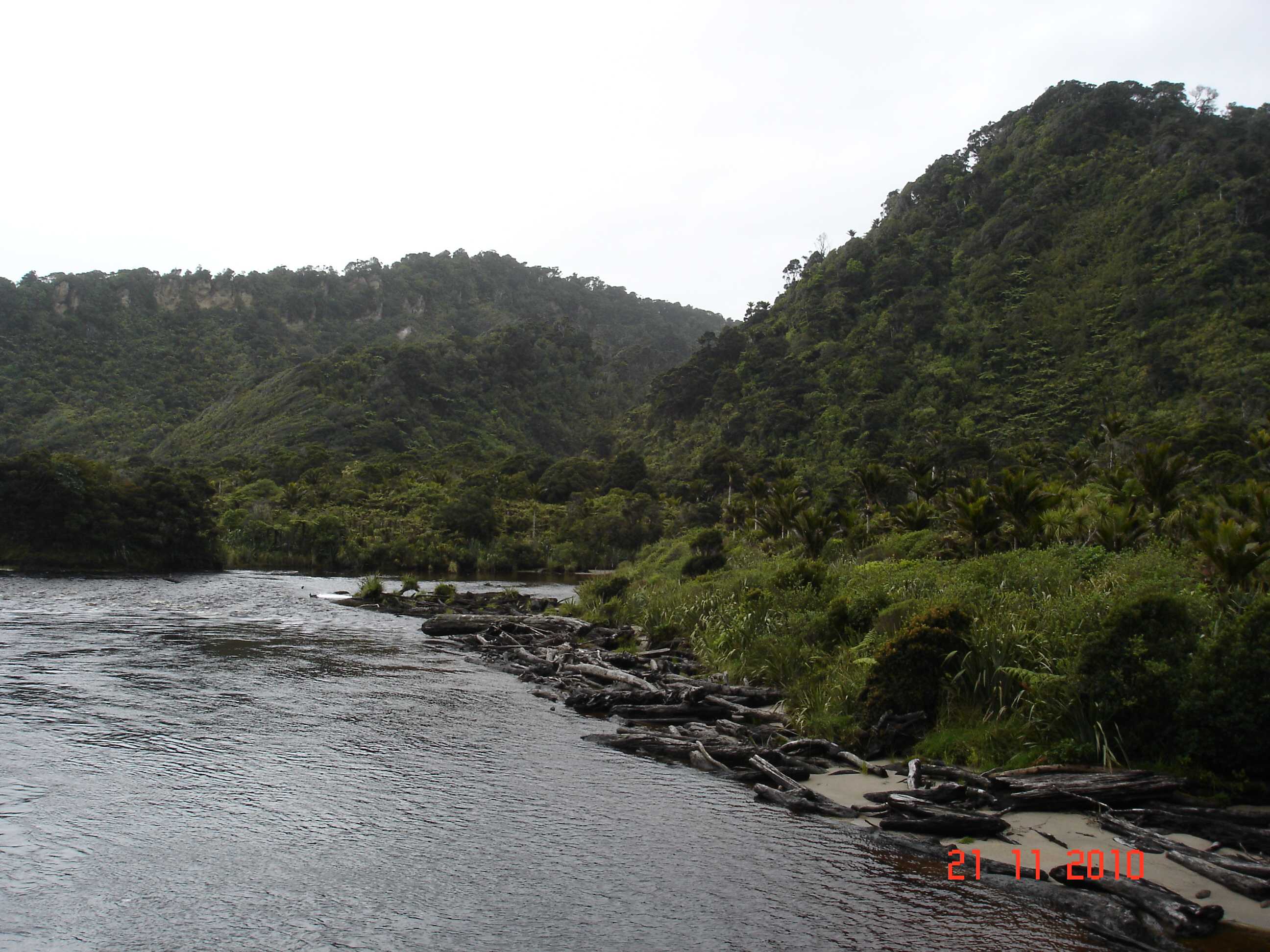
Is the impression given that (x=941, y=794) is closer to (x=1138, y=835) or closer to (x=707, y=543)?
(x=1138, y=835)

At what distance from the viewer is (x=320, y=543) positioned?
7425cm

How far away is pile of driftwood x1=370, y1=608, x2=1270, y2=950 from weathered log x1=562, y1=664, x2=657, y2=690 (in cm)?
5

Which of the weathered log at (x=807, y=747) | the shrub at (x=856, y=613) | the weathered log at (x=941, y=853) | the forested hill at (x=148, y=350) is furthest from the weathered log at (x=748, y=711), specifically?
the forested hill at (x=148, y=350)

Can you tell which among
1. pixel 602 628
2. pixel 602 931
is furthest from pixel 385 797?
pixel 602 628

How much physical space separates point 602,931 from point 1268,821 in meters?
8.38

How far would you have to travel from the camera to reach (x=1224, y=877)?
9.30 meters

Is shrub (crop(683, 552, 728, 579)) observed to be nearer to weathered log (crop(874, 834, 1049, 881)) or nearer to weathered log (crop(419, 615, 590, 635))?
weathered log (crop(419, 615, 590, 635))

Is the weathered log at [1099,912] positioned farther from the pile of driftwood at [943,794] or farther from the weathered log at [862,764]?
the weathered log at [862,764]

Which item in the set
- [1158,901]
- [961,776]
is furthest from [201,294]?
[1158,901]

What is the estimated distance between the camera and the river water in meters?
9.05

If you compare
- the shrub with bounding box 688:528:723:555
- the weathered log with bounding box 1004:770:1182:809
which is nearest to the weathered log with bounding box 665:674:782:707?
the weathered log with bounding box 1004:770:1182:809

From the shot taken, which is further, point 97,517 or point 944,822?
point 97,517

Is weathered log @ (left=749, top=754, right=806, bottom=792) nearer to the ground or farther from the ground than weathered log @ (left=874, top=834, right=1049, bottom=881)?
nearer to the ground
